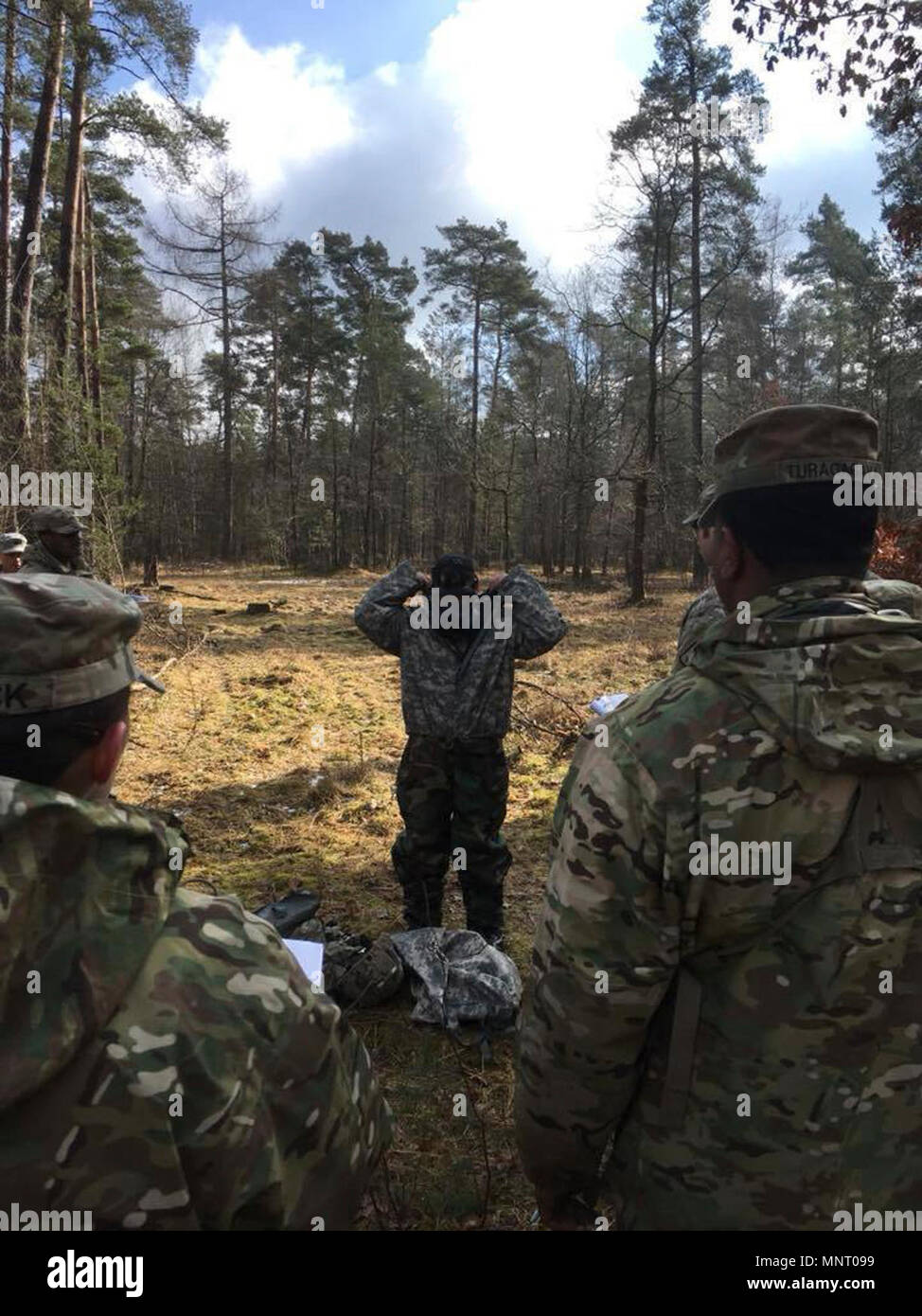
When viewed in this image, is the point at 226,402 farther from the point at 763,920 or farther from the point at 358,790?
the point at 763,920

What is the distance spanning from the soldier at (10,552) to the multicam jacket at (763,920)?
20.7ft

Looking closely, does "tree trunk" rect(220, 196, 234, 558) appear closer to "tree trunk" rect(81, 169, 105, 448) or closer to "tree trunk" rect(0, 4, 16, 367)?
"tree trunk" rect(81, 169, 105, 448)

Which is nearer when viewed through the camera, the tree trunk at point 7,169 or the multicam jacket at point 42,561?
the multicam jacket at point 42,561

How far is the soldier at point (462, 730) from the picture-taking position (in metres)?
4.31

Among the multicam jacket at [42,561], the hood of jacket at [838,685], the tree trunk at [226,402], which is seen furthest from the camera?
the tree trunk at [226,402]

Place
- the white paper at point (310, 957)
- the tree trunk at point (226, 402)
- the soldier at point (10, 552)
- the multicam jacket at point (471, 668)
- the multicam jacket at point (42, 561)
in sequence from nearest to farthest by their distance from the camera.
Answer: the white paper at point (310, 957) → the multicam jacket at point (471, 668) → the multicam jacket at point (42, 561) → the soldier at point (10, 552) → the tree trunk at point (226, 402)

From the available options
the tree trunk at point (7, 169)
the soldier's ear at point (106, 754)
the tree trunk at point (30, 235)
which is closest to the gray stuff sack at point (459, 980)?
the soldier's ear at point (106, 754)

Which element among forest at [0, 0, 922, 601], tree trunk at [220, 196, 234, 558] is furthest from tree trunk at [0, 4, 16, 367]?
tree trunk at [220, 196, 234, 558]

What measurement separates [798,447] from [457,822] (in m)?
3.25

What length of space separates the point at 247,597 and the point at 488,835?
1918cm

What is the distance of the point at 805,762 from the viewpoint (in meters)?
1.35

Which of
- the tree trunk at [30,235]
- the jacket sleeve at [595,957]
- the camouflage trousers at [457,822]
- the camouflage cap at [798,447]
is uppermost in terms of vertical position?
the tree trunk at [30,235]

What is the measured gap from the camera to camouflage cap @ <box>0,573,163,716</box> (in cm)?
120

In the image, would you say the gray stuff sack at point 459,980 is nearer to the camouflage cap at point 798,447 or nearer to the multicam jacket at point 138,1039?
the multicam jacket at point 138,1039
